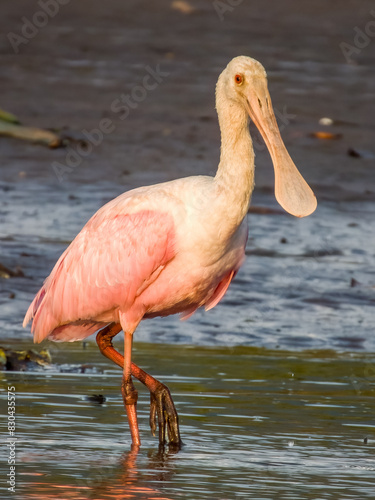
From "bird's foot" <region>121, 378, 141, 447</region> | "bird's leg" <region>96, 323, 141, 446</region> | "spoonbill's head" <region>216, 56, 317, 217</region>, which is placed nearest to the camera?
"bird's foot" <region>121, 378, 141, 447</region>

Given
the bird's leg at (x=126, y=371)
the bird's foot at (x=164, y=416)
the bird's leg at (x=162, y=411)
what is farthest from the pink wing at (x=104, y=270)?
the bird's foot at (x=164, y=416)

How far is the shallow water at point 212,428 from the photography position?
646 centimetres

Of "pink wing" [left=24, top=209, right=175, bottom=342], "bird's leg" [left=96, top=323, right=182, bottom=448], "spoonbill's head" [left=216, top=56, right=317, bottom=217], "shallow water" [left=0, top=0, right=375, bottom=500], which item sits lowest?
"shallow water" [left=0, top=0, right=375, bottom=500]

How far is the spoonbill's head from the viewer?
7.76m

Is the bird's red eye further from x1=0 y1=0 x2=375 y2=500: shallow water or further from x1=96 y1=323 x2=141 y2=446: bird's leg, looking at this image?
x1=0 y1=0 x2=375 y2=500: shallow water

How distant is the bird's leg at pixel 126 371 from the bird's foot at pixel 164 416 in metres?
0.13

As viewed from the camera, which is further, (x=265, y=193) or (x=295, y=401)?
(x=265, y=193)

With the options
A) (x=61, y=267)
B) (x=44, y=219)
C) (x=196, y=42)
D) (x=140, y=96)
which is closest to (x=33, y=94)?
(x=140, y=96)

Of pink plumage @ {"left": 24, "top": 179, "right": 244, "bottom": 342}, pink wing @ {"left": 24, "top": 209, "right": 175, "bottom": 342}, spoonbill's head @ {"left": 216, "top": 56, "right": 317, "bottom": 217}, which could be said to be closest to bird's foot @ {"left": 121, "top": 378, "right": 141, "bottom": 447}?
pink plumage @ {"left": 24, "top": 179, "right": 244, "bottom": 342}

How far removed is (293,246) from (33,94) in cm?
730

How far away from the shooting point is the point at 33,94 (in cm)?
1973

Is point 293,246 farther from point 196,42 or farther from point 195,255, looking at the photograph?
point 196,42

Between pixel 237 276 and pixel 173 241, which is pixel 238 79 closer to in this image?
pixel 173 241

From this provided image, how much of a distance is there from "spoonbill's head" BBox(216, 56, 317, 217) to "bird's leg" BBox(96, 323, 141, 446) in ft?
4.26
